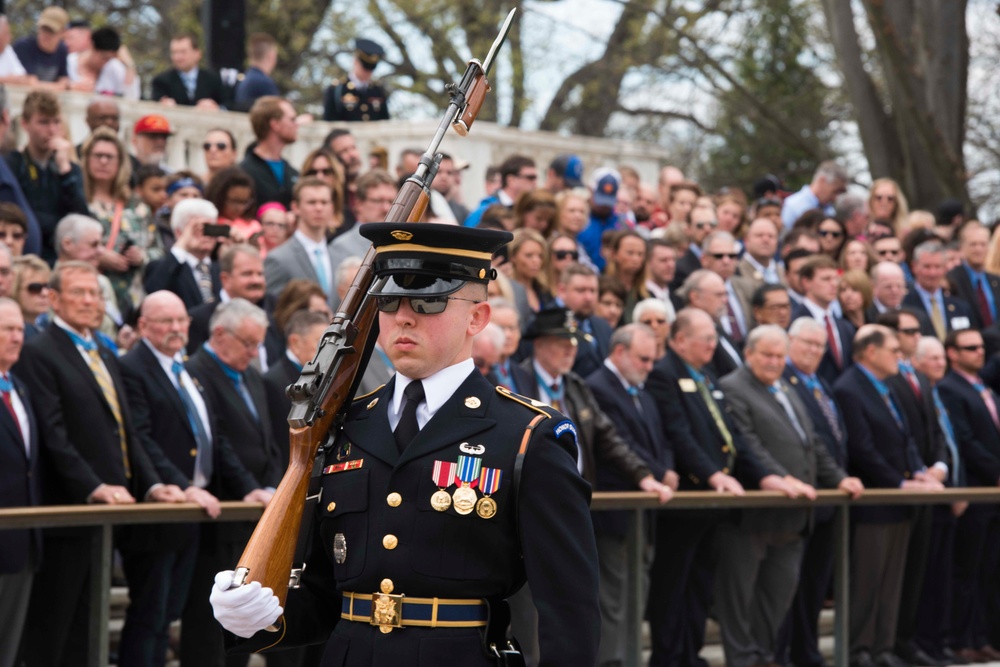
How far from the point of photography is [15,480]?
21.2ft

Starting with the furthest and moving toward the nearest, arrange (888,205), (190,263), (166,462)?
(888,205), (190,263), (166,462)

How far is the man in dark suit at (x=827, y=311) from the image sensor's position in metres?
10.6

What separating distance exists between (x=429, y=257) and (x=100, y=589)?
9.84 ft

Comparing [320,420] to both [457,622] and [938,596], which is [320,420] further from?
[938,596]

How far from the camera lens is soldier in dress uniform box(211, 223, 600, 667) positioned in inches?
152

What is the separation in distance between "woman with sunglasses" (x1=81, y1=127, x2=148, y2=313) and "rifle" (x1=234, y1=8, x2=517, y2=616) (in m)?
5.11

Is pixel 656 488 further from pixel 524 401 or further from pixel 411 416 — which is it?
pixel 411 416

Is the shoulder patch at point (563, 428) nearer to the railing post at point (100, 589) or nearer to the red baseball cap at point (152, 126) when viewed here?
the railing post at point (100, 589)

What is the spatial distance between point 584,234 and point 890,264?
2223 millimetres

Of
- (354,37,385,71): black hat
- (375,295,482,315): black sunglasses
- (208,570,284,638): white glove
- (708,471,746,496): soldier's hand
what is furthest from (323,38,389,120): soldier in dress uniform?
(208,570,284,638): white glove

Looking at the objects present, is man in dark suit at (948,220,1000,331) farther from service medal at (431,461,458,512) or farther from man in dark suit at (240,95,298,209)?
service medal at (431,461,458,512)

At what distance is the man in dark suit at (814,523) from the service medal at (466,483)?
198 inches

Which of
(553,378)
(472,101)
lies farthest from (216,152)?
(472,101)

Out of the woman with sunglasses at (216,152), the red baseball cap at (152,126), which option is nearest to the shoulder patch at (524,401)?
the woman with sunglasses at (216,152)
